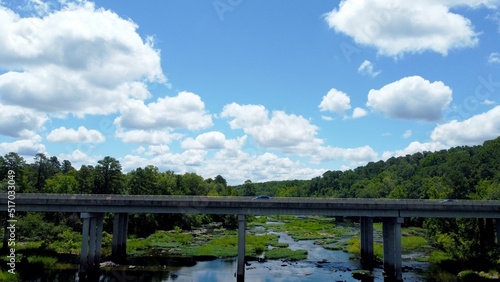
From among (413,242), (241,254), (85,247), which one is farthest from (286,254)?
(85,247)

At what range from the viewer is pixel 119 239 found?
61188mm

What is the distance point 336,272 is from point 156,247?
33266 millimetres

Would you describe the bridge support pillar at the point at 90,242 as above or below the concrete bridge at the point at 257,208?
below

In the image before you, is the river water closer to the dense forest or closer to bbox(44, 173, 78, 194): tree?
the dense forest

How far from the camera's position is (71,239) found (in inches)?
2633

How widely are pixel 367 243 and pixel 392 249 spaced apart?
8398 millimetres

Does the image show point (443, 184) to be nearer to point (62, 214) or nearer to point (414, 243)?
point (414, 243)

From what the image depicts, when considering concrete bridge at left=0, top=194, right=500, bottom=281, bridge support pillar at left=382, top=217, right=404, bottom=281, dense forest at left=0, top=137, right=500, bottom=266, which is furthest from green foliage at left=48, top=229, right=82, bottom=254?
bridge support pillar at left=382, top=217, right=404, bottom=281

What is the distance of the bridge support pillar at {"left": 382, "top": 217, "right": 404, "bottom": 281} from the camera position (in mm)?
50750

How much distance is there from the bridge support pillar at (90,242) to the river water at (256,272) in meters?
1.81

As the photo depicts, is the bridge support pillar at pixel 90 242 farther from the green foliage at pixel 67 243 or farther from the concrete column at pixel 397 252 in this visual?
the concrete column at pixel 397 252

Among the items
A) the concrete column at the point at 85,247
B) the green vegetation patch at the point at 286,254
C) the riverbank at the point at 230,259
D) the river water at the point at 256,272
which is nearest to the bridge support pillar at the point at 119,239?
the riverbank at the point at 230,259

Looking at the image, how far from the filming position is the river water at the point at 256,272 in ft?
162

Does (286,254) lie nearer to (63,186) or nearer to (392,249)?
(392,249)
